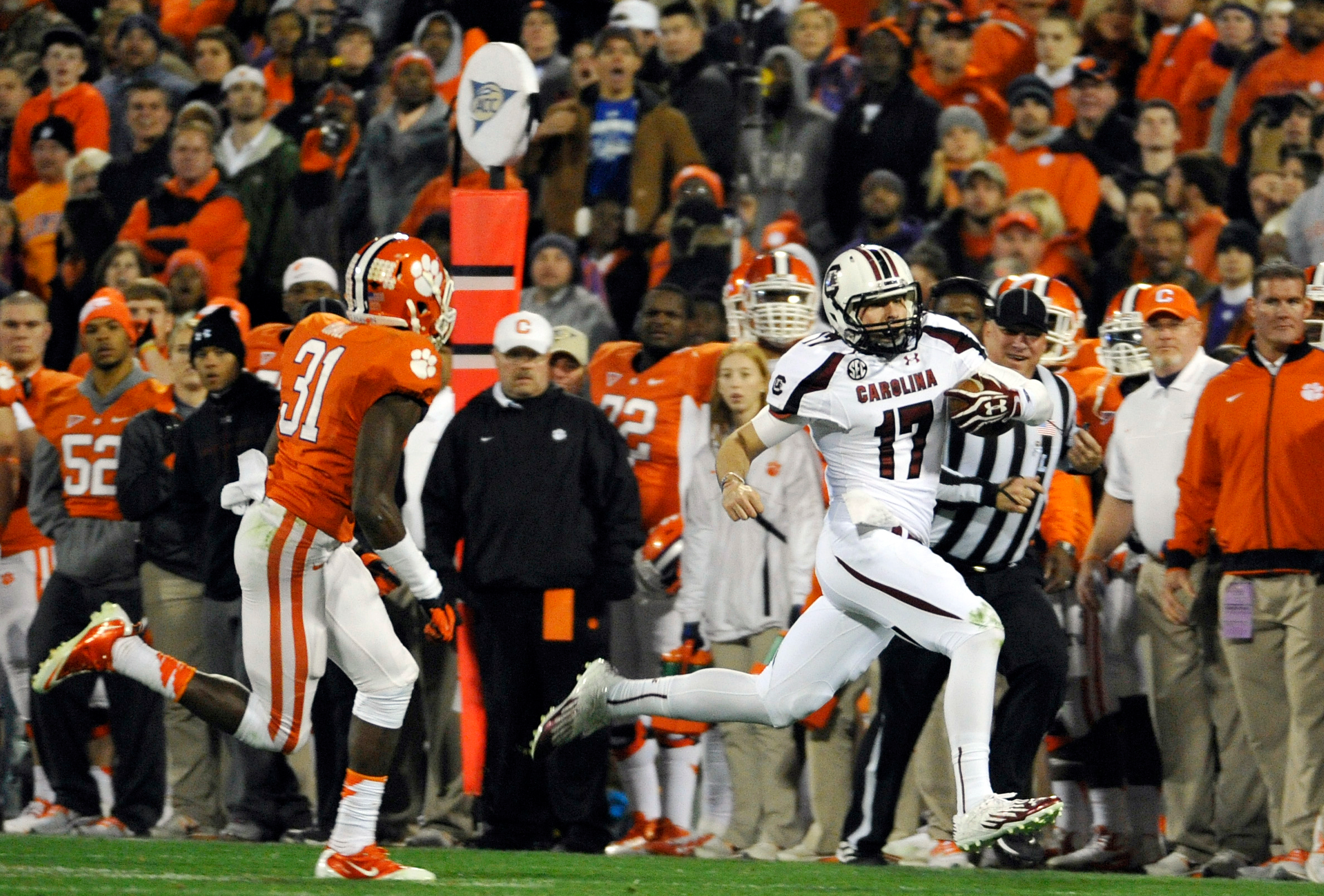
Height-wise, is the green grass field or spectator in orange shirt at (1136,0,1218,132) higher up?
spectator in orange shirt at (1136,0,1218,132)

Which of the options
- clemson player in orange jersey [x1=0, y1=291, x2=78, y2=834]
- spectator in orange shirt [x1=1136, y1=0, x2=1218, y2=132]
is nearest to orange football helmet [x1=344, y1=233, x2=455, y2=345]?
clemson player in orange jersey [x1=0, y1=291, x2=78, y2=834]

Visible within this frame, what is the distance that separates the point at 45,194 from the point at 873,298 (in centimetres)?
816

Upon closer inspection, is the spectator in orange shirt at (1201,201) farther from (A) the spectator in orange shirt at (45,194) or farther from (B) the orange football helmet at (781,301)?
(A) the spectator in orange shirt at (45,194)

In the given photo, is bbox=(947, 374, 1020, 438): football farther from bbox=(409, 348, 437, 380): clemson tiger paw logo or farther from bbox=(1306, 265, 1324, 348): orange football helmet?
bbox=(1306, 265, 1324, 348): orange football helmet

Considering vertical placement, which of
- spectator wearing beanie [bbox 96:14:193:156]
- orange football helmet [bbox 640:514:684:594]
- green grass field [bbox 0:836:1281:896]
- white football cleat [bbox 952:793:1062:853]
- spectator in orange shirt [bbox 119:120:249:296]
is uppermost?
spectator wearing beanie [bbox 96:14:193:156]

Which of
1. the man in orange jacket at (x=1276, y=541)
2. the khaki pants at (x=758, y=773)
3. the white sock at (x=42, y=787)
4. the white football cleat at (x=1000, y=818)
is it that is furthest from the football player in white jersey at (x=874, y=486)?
the white sock at (x=42, y=787)

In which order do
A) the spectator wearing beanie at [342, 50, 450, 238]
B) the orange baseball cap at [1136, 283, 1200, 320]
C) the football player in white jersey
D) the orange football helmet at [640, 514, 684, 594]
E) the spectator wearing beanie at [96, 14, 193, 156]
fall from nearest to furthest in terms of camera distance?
1. the football player in white jersey
2. the orange baseball cap at [1136, 283, 1200, 320]
3. the orange football helmet at [640, 514, 684, 594]
4. the spectator wearing beanie at [342, 50, 450, 238]
5. the spectator wearing beanie at [96, 14, 193, 156]

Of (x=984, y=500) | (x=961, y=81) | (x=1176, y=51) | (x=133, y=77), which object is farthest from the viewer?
(x=133, y=77)

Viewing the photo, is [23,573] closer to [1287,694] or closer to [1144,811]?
[1144,811]

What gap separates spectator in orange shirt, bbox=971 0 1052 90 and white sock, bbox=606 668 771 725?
258 inches

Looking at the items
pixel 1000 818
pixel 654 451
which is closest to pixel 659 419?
pixel 654 451

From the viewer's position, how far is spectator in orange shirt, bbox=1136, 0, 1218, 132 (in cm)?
1134

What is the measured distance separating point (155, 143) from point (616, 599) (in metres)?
5.87

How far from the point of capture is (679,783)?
817 centimetres
